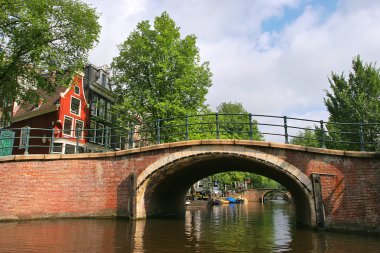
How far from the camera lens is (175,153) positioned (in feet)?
41.8

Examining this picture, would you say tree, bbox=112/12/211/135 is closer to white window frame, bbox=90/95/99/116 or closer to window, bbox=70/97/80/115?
window, bbox=70/97/80/115

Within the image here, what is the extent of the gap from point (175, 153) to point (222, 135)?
15340 mm

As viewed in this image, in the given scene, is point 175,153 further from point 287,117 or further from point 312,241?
point 312,241

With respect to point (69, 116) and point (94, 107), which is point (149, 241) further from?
point (94, 107)

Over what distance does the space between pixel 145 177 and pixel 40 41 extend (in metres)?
7.93

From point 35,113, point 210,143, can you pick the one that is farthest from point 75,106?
point 210,143

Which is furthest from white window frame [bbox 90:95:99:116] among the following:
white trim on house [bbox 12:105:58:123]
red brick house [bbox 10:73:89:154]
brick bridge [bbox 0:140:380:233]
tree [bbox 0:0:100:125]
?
brick bridge [bbox 0:140:380:233]

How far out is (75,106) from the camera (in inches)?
1122

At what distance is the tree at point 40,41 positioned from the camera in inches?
563

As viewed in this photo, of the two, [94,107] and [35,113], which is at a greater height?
[94,107]

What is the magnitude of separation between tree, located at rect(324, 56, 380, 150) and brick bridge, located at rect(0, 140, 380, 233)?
9.56m

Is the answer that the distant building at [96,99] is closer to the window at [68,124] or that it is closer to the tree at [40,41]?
the window at [68,124]

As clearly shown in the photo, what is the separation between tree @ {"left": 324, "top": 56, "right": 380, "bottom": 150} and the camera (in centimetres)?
2003

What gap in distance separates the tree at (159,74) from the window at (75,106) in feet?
20.8
